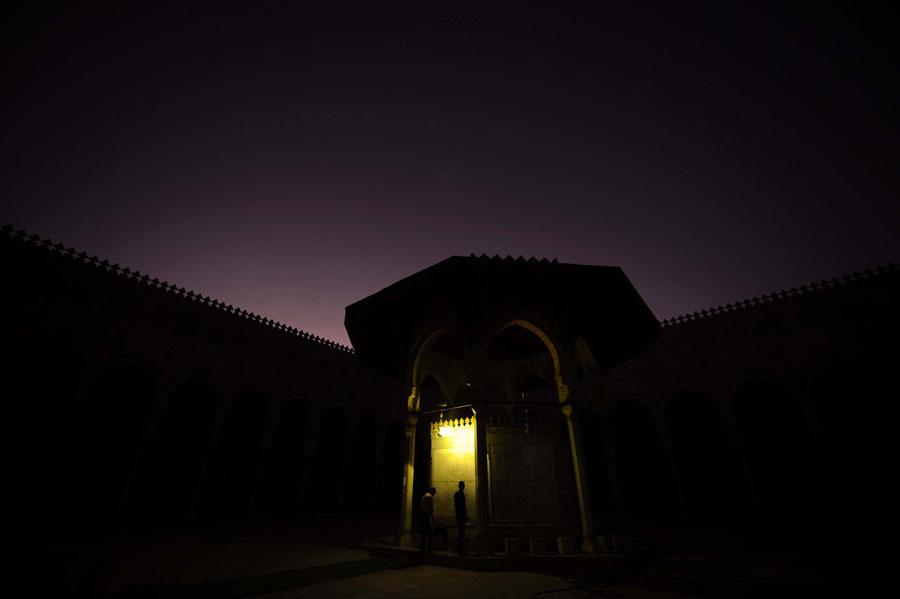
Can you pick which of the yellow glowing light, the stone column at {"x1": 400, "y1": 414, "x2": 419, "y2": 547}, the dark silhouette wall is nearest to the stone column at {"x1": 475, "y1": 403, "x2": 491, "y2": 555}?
the yellow glowing light

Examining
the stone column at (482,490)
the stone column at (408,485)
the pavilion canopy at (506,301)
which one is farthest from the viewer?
the pavilion canopy at (506,301)

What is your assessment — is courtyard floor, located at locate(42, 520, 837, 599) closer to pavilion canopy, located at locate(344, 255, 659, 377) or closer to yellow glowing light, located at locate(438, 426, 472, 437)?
yellow glowing light, located at locate(438, 426, 472, 437)

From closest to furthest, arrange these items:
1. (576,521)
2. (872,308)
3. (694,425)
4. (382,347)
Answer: (576,521)
(382,347)
(872,308)
(694,425)

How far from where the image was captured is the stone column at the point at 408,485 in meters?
7.92

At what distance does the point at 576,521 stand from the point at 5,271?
52.3 feet

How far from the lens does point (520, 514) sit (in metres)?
7.86

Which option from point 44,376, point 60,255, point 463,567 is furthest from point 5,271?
point 463,567

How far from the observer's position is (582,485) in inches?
296

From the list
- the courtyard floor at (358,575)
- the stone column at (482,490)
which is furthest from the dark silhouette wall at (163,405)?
the stone column at (482,490)

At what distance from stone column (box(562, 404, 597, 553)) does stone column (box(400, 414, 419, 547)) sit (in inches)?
139

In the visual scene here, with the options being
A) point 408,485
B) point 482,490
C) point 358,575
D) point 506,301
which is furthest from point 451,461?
point 506,301

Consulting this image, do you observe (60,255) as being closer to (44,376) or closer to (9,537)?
(44,376)

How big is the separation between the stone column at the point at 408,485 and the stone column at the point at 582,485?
3531mm

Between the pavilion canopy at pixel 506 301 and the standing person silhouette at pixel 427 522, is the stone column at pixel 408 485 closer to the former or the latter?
the standing person silhouette at pixel 427 522
